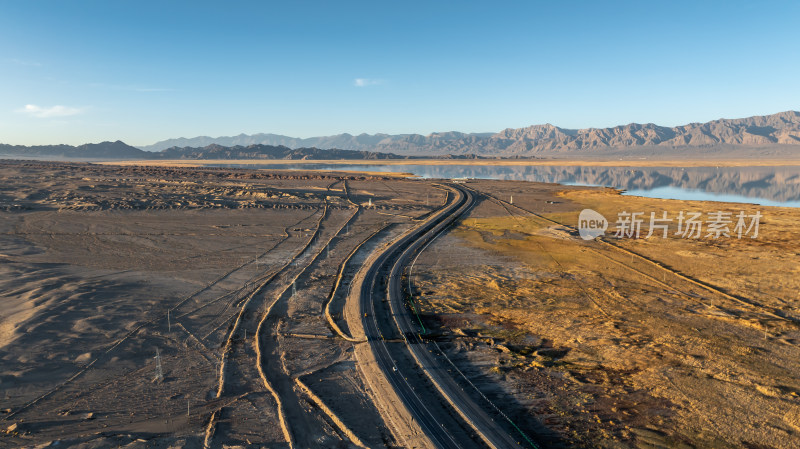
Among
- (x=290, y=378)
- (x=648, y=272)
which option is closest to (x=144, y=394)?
(x=290, y=378)

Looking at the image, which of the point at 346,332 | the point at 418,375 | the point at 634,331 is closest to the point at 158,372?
the point at 346,332

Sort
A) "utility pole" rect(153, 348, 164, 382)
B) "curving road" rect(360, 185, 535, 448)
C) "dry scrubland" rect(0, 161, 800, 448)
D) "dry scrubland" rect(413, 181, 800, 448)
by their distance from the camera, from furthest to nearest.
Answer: "utility pole" rect(153, 348, 164, 382), "dry scrubland" rect(413, 181, 800, 448), "dry scrubland" rect(0, 161, 800, 448), "curving road" rect(360, 185, 535, 448)

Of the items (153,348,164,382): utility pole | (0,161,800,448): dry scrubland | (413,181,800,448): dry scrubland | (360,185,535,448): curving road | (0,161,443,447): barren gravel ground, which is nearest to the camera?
(360,185,535,448): curving road

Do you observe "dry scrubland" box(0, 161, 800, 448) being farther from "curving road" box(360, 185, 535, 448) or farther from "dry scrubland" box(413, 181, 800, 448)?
"curving road" box(360, 185, 535, 448)

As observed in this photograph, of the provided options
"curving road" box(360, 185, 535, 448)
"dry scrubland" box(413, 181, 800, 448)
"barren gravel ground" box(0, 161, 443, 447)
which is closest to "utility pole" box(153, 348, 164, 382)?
"barren gravel ground" box(0, 161, 443, 447)

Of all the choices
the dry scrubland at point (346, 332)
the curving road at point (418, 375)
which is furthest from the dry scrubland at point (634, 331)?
the curving road at point (418, 375)

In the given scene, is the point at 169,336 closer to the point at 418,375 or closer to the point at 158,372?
the point at 158,372

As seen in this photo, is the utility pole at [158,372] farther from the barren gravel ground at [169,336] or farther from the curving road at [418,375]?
the curving road at [418,375]
